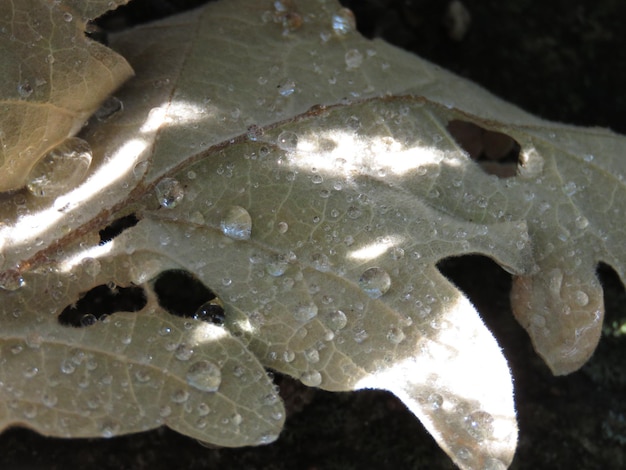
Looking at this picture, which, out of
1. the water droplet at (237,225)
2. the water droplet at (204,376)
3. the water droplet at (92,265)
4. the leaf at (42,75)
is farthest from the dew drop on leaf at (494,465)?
the leaf at (42,75)

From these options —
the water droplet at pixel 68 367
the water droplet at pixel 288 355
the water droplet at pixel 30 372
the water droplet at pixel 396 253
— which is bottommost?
the water droplet at pixel 30 372

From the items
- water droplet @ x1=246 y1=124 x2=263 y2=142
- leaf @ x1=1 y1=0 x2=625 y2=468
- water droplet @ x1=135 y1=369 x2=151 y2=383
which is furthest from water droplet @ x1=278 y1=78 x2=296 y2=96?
water droplet @ x1=135 y1=369 x2=151 y2=383

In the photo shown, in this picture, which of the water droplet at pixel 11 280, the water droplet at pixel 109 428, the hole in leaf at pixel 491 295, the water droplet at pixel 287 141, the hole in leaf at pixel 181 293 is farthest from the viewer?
the hole in leaf at pixel 491 295

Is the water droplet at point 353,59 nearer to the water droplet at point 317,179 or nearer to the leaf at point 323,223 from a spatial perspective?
the leaf at point 323,223

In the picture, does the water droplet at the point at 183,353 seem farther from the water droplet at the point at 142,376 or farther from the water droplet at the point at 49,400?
the water droplet at the point at 49,400

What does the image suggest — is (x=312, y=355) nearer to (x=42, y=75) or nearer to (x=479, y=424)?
(x=479, y=424)

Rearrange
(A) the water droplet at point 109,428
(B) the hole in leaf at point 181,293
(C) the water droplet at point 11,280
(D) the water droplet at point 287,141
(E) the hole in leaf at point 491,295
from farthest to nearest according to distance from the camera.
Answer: (E) the hole in leaf at point 491,295 < (B) the hole in leaf at point 181,293 < (D) the water droplet at point 287,141 < (C) the water droplet at point 11,280 < (A) the water droplet at point 109,428

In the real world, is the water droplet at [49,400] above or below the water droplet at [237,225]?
below

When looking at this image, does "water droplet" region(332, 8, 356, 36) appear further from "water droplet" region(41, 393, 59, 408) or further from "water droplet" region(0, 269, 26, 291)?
"water droplet" region(41, 393, 59, 408)

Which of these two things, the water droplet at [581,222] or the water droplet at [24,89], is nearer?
the water droplet at [24,89]
